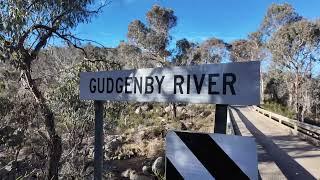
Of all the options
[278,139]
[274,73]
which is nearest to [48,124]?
[278,139]

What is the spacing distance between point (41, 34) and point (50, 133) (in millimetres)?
2058

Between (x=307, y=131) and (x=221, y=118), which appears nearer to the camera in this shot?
(x=221, y=118)

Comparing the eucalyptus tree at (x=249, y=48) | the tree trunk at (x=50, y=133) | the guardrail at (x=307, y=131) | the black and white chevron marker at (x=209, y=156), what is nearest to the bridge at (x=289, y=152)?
the guardrail at (x=307, y=131)

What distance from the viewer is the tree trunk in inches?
341

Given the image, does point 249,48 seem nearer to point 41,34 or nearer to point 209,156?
point 41,34

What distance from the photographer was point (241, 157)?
2488 millimetres

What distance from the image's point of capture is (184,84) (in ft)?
9.17

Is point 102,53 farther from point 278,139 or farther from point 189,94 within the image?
point 278,139


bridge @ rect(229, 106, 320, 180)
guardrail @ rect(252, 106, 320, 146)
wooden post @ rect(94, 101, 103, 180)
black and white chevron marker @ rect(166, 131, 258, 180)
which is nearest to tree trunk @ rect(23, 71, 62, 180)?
bridge @ rect(229, 106, 320, 180)

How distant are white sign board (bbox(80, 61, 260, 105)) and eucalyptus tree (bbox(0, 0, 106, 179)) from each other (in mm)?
4357

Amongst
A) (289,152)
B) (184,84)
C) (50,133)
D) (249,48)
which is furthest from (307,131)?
(249,48)

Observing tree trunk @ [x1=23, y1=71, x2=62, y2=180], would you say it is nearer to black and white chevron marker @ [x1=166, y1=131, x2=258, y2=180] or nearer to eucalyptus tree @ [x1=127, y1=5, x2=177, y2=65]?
black and white chevron marker @ [x1=166, y1=131, x2=258, y2=180]

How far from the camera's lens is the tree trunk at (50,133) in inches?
341

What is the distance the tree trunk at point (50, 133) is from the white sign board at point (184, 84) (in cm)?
540
